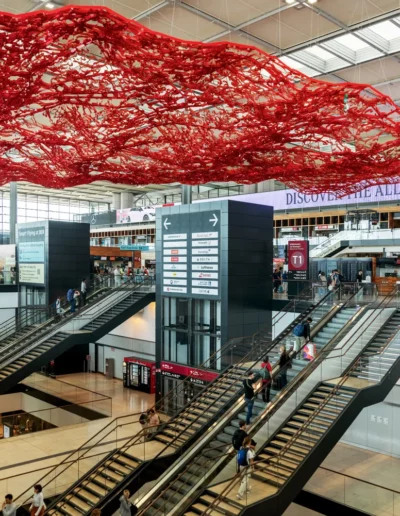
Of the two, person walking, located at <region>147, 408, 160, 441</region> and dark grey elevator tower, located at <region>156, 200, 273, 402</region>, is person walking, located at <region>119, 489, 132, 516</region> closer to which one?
person walking, located at <region>147, 408, 160, 441</region>

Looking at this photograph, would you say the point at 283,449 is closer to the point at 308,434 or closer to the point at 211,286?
the point at 308,434

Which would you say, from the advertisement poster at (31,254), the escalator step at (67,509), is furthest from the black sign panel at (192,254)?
the advertisement poster at (31,254)

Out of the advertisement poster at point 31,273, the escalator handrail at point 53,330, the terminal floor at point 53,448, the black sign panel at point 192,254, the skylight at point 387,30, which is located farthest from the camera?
the advertisement poster at point 31,273

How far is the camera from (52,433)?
18031 mm

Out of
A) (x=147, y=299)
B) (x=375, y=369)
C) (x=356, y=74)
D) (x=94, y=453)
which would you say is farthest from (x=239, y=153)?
(x=147, y=299)

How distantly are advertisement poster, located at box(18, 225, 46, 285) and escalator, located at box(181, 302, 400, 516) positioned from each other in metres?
18.2

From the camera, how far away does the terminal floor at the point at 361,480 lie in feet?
40.8

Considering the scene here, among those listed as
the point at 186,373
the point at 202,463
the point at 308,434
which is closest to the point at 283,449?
the point at 308,434

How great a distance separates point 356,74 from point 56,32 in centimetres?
1704

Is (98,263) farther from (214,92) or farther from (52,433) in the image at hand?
(214,92)

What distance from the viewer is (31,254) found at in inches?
1150

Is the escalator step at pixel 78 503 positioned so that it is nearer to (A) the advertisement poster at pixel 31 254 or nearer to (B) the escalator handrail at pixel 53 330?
(B) the escalator handrail at pixel 53 330

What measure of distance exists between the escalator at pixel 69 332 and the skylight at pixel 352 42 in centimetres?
1286

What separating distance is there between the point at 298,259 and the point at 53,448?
1088cm
